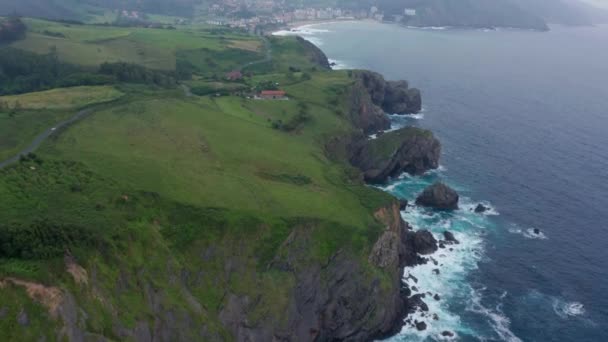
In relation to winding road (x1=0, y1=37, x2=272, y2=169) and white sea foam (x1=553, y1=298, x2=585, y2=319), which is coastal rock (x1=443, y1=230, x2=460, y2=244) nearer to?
white sea foam (x1=553, y1=298, x2=585, y2=319)

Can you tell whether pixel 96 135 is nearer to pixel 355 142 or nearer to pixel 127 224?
pixel 127 224

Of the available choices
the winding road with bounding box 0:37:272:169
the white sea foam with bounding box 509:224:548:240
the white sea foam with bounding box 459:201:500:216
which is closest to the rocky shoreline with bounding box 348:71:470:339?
the white sea foam with bounding box 459:201:500:216

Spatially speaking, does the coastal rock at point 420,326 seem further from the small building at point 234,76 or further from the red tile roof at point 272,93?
the small building at point 234,76

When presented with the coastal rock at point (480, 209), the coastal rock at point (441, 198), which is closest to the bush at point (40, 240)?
the coastal rock at point (441, 198)

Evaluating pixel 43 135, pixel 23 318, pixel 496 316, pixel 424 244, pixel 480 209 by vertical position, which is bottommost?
pixel 496 316

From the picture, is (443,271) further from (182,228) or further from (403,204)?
(182,228)

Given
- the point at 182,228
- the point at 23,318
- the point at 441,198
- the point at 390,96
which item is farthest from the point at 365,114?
the point at 23,318
